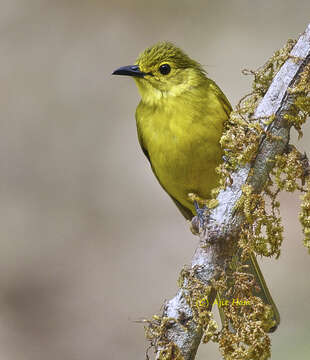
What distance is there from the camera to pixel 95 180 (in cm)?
793

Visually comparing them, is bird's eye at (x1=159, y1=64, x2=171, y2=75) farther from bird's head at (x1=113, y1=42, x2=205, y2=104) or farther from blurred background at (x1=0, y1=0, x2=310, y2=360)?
blurred background at (x1=0, y1=0, x2=310, y2=360)

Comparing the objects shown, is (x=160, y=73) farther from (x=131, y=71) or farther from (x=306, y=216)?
(x=306, y=216)

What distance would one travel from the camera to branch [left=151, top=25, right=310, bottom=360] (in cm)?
286

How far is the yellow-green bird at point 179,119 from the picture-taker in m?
3.88

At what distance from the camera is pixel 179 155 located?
3.94m

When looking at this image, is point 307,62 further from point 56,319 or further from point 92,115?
point 92,115

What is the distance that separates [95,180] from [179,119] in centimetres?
410

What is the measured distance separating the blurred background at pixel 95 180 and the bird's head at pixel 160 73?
8.81 ft

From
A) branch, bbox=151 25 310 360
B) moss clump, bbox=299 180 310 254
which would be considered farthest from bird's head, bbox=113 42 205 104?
moss clump, bbox=299 180 310 254

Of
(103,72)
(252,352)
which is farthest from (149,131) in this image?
(103,72)

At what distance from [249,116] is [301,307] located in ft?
12.4

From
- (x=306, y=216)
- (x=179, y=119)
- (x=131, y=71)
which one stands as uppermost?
(x=131, y=71)

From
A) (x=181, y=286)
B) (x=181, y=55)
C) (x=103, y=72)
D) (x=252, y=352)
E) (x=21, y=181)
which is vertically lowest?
(x=252, y=352)

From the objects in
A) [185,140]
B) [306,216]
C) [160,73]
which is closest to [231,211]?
[306,216]
